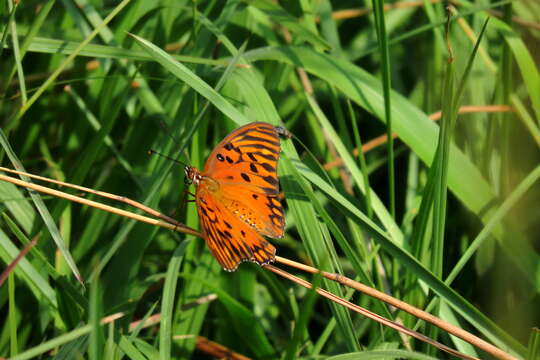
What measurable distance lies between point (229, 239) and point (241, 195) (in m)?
0.20

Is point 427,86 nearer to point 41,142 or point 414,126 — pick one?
point 414,126

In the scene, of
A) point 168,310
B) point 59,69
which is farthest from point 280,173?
point 59,69

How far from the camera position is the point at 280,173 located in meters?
1.65

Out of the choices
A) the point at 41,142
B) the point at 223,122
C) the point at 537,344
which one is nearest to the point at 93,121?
the point at 41,142

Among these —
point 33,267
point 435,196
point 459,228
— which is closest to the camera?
point 435,196

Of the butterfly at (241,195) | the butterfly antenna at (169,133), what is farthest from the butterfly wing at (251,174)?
the butterfly antenna at (169,133)

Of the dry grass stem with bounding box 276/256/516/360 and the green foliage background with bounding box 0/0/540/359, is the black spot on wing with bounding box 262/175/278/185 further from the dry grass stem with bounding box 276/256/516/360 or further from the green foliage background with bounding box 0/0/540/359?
the dry grass stem with bounding box 276/256/516/360

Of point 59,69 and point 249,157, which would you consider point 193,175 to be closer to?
point 249,157

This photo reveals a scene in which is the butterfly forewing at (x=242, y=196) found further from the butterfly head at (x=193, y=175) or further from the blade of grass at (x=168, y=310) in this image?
the blade of grass at (x=168, y=310)

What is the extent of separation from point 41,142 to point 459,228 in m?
1.56

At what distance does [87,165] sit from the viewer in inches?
67.4

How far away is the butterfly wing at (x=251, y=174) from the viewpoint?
1.56 metres

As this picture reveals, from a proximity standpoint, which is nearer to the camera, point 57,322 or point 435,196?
point 435,196

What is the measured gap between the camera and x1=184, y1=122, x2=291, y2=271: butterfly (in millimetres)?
1484
